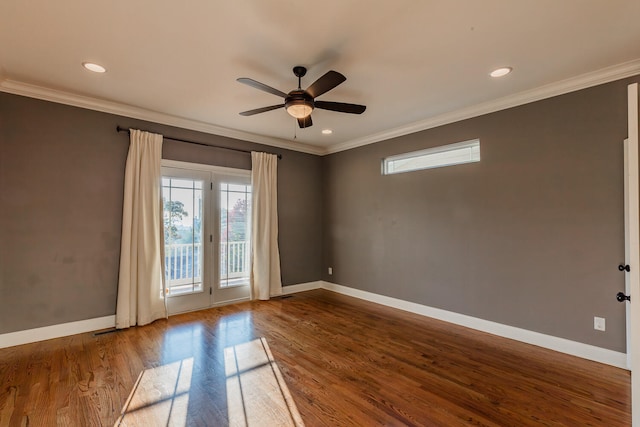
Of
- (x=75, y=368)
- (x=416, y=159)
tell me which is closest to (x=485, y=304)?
(x=416, y=159)

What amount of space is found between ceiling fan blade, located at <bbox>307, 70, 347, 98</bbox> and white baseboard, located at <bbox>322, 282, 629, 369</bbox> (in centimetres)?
337

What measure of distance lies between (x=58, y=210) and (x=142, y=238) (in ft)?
3.04

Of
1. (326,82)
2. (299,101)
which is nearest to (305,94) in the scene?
(299,101)

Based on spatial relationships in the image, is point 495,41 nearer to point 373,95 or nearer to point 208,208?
point 373,95

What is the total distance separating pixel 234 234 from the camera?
196 inches

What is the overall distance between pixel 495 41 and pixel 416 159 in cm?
227

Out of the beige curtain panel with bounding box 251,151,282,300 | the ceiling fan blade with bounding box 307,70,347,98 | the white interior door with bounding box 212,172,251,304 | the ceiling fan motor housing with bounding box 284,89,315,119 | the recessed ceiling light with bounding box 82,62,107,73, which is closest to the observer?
the ceiling fan blade with bounding box 307,70,347,98

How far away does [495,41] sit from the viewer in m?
2.44

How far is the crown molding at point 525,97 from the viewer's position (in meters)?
2.84

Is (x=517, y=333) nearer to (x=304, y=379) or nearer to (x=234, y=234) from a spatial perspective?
(x=304, y=379)

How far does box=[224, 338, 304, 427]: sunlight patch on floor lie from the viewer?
81.3 inches

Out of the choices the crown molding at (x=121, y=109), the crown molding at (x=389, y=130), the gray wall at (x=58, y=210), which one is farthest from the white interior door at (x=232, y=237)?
the gray wall at (x=58, y=210)

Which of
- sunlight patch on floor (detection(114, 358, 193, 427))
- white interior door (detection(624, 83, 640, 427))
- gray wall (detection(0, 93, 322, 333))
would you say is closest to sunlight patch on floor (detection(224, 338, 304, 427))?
sunlight patch on floor (detection(114, 358, 193, 427))

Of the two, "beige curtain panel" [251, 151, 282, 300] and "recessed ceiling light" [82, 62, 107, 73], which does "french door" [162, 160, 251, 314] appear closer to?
"beige curtain panel" [251, 151, 282, 300]
